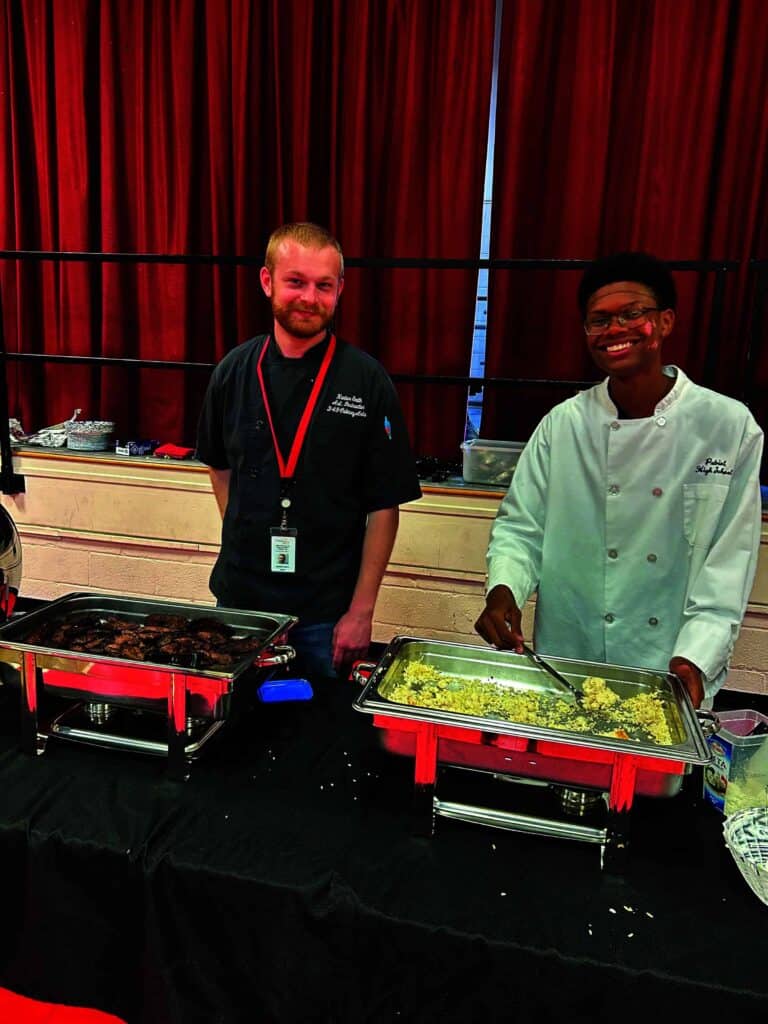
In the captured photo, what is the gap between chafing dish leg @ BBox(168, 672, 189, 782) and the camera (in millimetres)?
1025

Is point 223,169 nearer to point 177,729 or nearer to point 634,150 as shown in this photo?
point 634,150

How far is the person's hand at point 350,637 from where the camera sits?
1.63m

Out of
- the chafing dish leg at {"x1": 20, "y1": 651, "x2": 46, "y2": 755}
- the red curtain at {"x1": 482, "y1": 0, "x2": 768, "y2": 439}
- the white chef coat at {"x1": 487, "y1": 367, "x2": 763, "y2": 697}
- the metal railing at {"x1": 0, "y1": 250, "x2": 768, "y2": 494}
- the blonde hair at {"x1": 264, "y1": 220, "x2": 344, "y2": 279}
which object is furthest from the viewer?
the red curtain at {"x1": 482, "y1": 0, "x2": 768, "y2": 439}

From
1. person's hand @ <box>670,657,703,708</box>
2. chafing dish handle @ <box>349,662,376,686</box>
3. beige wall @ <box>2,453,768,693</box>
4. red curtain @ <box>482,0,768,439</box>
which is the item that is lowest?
beige wall @ <box>2,453,768,693</box>

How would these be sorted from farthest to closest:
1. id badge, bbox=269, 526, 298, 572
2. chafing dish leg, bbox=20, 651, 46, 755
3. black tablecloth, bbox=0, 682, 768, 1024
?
id badge, bbox=269, 526, 298, 572
chafing dish leg, bbox=20, 651, 46, 755
black tablecloth, bbox=0, 682, 768, 1024

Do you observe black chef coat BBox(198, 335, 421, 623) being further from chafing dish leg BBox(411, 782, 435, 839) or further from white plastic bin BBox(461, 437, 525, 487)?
white plastic bin BBox(461, 437, 525, 487)

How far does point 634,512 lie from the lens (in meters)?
1.46

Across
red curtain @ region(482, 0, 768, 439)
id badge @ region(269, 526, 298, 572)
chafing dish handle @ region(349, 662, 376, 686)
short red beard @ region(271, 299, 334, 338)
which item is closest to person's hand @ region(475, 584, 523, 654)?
chafing dish handle @ region(349, 662, 376, 686)

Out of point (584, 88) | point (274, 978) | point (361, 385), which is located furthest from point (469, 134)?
point (274, 978)

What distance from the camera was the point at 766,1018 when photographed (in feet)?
2.41

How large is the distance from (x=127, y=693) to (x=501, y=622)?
629 mm

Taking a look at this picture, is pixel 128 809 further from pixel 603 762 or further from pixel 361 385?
pixel 361 385

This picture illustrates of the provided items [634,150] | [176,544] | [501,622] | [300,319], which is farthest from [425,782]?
[634,150]

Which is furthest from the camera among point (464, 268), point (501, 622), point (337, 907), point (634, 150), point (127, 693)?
point (634, 150)
